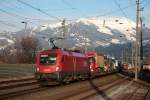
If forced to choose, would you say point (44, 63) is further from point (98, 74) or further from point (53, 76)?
point (98, 74)

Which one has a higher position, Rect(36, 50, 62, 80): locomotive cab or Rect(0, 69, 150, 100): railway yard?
Rect(36, 50, 62, 80): locomotive cab

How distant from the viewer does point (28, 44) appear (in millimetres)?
142500

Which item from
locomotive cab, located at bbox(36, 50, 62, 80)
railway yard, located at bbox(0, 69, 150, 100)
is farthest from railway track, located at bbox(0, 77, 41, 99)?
locomotive cab, located at bbox(36, 50, 62, 80)

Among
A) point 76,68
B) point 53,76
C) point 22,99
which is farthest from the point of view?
point 76,68

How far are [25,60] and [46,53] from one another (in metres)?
75.4

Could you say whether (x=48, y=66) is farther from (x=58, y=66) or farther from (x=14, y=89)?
(x=14, y=89)

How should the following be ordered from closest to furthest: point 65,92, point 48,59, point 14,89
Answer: point 65,92 < point 14,89 < point 48,59

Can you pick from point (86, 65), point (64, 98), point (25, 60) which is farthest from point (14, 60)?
point (64, 98)

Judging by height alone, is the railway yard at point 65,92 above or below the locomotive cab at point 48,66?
below

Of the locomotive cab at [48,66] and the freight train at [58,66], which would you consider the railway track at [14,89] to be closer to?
the locomotive cab at [48,66]

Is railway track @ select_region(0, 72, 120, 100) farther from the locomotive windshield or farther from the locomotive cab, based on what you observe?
the locomotive windshield

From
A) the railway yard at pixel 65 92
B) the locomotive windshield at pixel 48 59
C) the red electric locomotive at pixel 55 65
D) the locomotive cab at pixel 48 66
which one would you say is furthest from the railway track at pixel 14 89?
the locomotive windshield at pixel 48 59

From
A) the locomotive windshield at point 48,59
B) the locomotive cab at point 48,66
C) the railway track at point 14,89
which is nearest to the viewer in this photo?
the railway track at point 14,89

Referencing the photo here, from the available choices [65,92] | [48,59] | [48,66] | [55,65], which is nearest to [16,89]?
[65,92]
